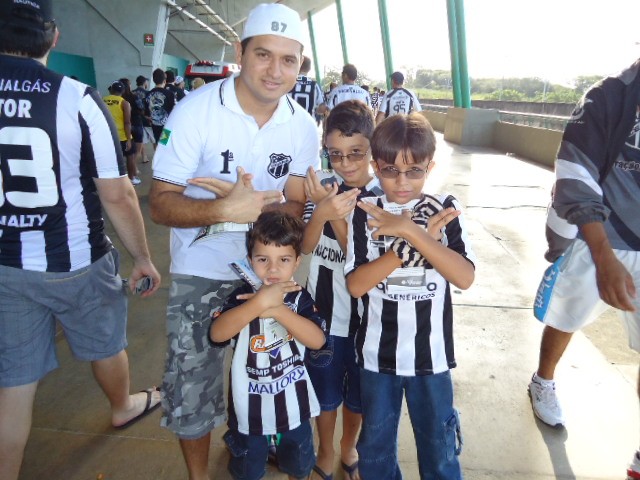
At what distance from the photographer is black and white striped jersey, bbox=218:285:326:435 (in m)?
1.67

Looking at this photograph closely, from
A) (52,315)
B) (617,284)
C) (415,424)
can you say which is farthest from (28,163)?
(617,284)

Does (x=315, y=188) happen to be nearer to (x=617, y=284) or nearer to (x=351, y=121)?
(x=351, y=121)

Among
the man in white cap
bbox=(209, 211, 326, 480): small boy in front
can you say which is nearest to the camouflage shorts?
the man in white cap

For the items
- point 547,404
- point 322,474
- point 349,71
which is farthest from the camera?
point 349,71

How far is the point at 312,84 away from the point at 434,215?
242 inches

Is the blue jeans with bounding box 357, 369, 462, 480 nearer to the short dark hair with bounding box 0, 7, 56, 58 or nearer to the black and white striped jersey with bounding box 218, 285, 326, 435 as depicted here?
the black and white striped jersey with bounding box 218, 285, 326, 435

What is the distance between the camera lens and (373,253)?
172cm

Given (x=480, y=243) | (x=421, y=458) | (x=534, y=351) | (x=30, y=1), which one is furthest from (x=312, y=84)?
(x=421, y=458)

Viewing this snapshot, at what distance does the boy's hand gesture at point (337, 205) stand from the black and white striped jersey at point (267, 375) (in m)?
0.31

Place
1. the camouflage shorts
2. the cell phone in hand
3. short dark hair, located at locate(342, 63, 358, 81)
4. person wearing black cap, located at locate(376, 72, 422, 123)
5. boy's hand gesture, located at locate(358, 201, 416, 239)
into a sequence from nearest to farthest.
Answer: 1. boy's hand gesture, located at locate(358, 201, 416, 239)
2. the camouflage shorts
3. the cell phone in hand
4. short dark hair, located at locate(342, 63, 358, 81)
5. person wearing black cap, located at locate(376, 72, 422, 123)

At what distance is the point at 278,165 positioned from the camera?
1914 mm

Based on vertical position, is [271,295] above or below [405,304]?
above

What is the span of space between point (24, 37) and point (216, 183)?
2.78 feet

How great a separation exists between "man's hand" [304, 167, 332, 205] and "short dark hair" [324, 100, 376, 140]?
0.21 meters
